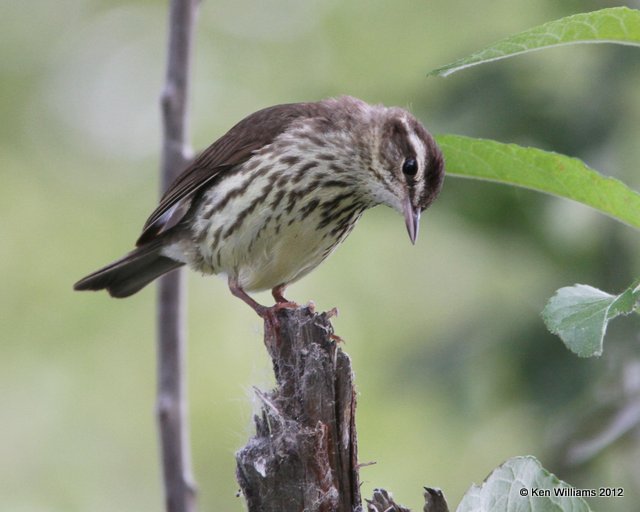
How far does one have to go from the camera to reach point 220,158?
195 inches

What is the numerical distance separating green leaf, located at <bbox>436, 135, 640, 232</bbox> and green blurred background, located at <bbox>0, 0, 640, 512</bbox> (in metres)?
0.95

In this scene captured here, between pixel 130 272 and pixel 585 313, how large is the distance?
3546mm

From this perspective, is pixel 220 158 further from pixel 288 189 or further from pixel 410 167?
pixel 410 167

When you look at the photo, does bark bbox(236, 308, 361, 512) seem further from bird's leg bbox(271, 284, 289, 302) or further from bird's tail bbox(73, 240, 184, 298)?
bird's tail bbox(73, 240, 184, 298)

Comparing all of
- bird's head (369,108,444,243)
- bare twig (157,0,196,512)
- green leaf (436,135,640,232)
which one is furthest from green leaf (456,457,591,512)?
bird's head (369,108,444,243)

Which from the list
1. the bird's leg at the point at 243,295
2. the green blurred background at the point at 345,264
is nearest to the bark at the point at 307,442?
the green blurred background at the point at 345,264

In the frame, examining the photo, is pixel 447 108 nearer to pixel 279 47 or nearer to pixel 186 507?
pixel 186 507

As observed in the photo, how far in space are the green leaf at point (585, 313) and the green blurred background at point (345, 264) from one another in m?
1.04

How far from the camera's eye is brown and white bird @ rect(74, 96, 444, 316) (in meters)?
4.69

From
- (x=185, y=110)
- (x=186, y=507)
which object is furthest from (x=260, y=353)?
(x=185, y=110)

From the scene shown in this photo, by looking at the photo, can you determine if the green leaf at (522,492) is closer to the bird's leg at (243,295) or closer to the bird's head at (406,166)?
the bird's leg at (243,295)

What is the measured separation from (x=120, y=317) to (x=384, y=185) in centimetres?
488

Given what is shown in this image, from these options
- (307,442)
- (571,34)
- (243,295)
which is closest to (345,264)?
(243,295)

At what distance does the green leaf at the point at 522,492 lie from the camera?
2.18m
